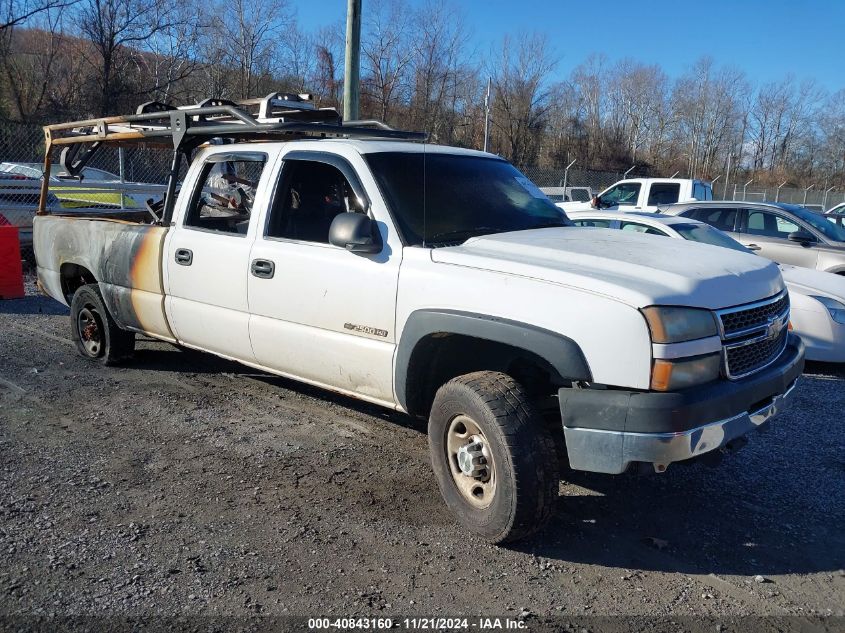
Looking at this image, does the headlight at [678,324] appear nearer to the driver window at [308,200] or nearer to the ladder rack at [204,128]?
the driver window at [308,200]

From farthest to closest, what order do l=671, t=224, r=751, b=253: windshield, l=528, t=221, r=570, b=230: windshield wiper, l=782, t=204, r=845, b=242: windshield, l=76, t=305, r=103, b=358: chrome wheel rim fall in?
l=782, t=204, r=845, b=242: windshield < l=671, t=224, r=751, b=253: windshield < l=76, t=305, r=103, b=358: chrome wheel rim < l=528, t=221, r=570, b=230: windshield wiper

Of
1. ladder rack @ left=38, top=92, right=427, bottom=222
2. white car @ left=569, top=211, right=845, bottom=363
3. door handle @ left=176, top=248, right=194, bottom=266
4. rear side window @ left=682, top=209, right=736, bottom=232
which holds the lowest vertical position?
white car @ left=569, top=211, right=845, bottom=363

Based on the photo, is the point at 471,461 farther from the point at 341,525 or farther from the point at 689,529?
the point at 689,529

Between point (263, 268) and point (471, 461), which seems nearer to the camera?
point (471, 461)

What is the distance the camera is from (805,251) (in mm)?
9648

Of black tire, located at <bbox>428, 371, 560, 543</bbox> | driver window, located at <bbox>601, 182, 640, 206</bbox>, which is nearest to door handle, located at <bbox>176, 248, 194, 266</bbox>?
black tire, located at <bbox>428, 371, 560, 543</bbox>

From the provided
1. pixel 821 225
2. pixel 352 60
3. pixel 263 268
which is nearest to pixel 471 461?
pixel 263 268

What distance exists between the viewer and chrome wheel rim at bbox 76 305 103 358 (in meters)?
6.30

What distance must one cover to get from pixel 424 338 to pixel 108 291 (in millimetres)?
3392

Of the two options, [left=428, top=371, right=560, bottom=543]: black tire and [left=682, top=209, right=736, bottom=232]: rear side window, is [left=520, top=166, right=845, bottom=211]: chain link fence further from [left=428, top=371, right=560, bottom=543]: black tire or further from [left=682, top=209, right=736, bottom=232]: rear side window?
[left=428, top=371, right=560, bottom=543]: black tire

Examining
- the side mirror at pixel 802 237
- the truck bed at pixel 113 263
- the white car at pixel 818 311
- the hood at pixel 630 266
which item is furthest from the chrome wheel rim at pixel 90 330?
the side mirror at pixel 802 237

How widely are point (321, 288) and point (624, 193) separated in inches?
587

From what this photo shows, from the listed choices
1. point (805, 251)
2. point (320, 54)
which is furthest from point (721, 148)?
point (805, 251)

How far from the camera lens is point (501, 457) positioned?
3.27 m
